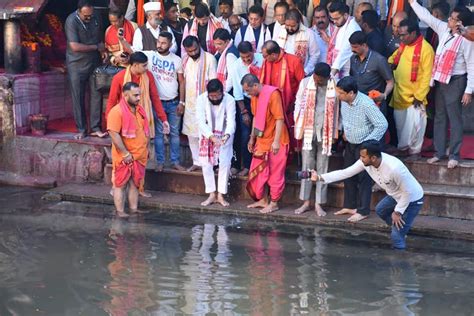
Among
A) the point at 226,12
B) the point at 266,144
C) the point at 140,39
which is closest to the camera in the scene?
the point at 266,144

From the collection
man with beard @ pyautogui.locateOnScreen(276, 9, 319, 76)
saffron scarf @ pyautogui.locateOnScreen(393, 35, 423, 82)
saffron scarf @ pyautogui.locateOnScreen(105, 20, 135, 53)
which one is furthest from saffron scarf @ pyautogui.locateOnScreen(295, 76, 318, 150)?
saffron scarf @ pyautogui.locateOnScreen(105, 20, 135, 53)

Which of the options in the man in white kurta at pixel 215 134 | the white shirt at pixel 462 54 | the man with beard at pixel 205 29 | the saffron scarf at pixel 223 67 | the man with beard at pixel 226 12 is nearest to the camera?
the white shirt at pixel 462 54

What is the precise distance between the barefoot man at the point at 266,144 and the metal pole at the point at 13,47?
380 cm

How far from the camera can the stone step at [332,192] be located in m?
9.70

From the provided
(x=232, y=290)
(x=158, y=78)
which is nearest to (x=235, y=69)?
(x=158, y=78)

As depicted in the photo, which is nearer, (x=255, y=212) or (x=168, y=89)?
(x=255, y=212)

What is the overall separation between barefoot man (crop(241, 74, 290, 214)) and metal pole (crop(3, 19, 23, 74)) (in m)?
3.80

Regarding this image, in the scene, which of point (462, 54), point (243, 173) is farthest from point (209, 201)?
point (462, 54)

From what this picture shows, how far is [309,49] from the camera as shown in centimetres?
1036

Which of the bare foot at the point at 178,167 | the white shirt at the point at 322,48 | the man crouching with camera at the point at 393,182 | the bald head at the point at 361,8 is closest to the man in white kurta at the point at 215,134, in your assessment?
the bare foot at the point at 178,167

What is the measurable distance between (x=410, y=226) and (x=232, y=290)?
215cm

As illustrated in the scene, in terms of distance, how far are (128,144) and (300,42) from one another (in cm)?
232

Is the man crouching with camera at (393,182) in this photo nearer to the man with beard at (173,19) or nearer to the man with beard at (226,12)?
the man with beard at (226,12)

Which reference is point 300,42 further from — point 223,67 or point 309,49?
point 223,67
